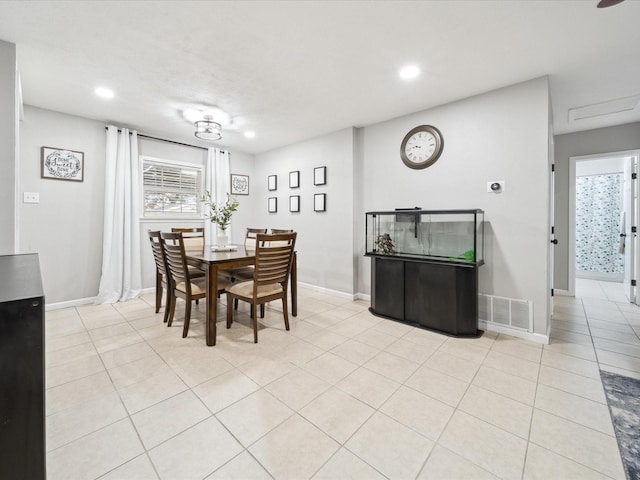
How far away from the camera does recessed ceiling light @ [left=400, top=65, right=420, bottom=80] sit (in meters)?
2.54

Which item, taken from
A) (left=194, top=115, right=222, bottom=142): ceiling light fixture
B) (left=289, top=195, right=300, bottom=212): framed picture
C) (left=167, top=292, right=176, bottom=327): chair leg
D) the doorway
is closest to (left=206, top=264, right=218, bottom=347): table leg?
(left=167, top=292, right=176, bottom=327): chair leg

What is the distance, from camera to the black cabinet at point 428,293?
2.79 meters

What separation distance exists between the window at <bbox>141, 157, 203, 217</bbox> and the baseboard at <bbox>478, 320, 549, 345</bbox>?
4.61 metres

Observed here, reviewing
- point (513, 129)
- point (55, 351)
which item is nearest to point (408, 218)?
point (513, 129)

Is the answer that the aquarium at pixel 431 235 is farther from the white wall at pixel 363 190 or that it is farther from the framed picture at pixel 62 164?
Result: the framed picture at pixel 62 164

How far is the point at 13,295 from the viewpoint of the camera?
841 mm

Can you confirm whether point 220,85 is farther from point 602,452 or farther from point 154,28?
point 602,452

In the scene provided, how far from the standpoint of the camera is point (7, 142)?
85.7 inches

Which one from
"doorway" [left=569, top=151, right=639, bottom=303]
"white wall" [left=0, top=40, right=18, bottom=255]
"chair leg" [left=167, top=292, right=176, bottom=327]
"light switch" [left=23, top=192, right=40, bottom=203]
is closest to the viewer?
"white wall" [left=0, top=40, right=18, bottom=255]

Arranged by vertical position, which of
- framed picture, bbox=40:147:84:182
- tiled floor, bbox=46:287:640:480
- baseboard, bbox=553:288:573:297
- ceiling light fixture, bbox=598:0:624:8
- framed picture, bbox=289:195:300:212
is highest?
ceiling light fixture, bbox=598:0:624:8

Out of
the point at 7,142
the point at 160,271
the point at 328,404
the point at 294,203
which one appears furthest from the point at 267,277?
the point at 294,203

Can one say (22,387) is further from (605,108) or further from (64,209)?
(605,108)

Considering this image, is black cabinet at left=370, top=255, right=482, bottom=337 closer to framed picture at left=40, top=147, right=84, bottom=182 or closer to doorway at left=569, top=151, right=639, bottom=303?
framed picture at left=40, top=147, right=84, bottom=182

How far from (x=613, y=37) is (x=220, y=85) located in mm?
3303
